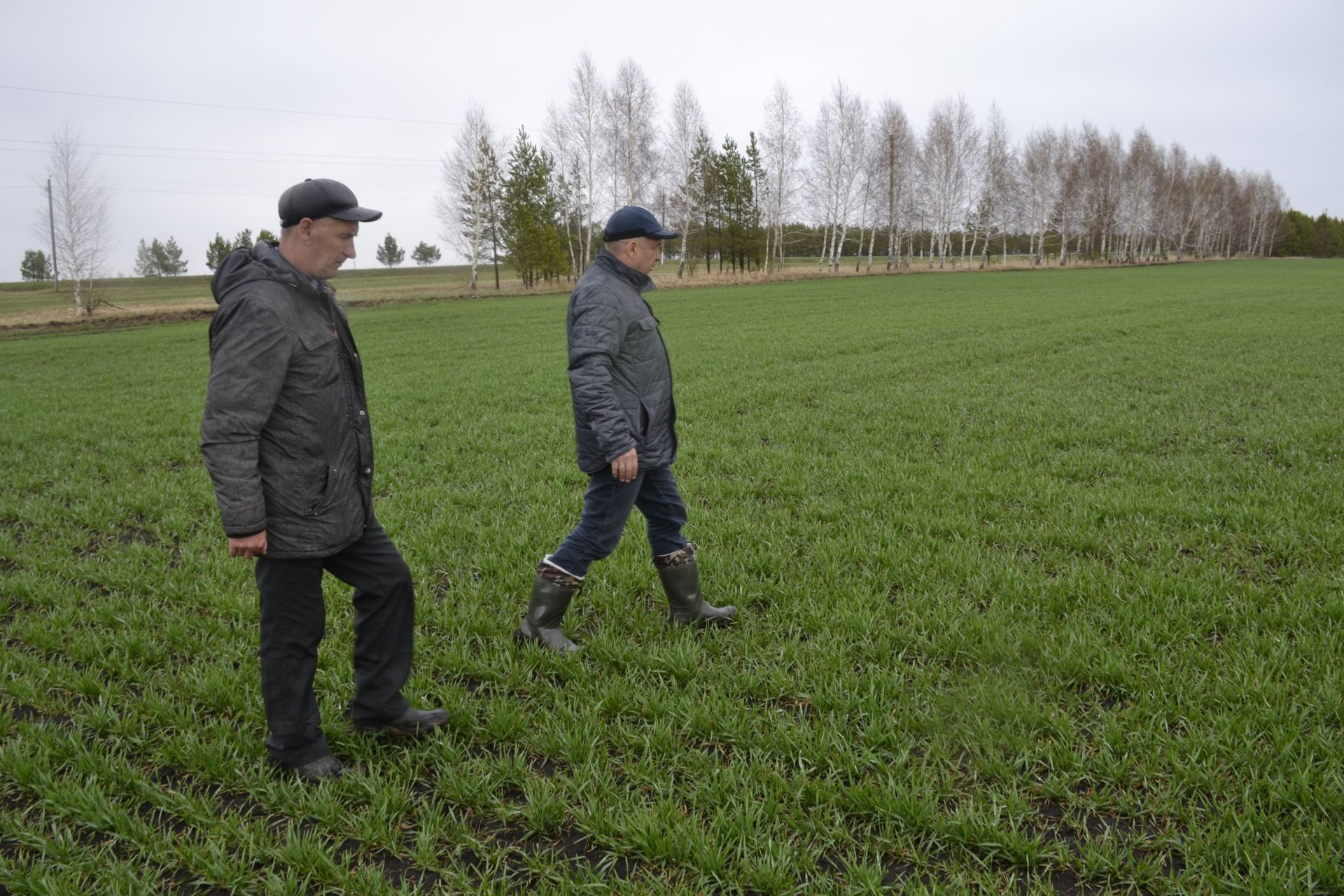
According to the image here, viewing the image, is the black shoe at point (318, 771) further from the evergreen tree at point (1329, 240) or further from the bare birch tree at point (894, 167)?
the evergreen tree at point (1329, 240)

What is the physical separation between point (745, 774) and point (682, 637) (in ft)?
3.64

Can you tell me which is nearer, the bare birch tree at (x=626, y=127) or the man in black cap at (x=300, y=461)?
the man in black cap at (x=300, y=461)

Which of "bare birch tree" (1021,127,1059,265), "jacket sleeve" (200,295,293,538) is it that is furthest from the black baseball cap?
"bare birch tree" (1021,127,1059,265)

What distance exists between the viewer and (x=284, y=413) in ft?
9.04

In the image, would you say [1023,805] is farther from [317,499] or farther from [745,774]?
[317,499]

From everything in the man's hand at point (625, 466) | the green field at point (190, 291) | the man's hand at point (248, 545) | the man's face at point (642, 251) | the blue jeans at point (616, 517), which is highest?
the green field at point (190, 291)

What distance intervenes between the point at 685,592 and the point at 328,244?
7.60ft

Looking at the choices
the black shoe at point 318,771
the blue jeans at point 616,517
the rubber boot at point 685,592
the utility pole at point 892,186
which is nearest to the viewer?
the black shoe at point 318,771

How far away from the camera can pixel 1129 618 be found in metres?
3.91

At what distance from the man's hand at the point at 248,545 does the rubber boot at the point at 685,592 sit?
1.92 metres

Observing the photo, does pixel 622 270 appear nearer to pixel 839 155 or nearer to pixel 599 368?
pixel 599 368

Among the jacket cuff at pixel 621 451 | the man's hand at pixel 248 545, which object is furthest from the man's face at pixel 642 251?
the man's hand at pixel 248 545

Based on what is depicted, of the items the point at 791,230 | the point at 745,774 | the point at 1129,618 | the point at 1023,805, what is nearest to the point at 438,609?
the point at 745,774

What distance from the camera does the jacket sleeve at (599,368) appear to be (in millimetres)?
3574
